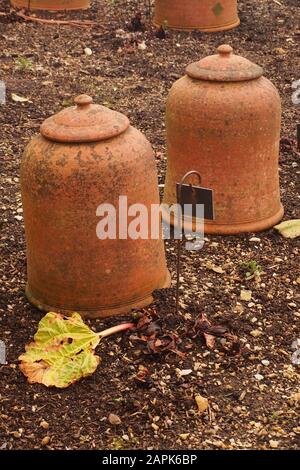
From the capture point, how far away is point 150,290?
13.9 feet

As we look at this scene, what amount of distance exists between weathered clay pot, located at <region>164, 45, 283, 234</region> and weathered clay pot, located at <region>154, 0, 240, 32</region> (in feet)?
14.7

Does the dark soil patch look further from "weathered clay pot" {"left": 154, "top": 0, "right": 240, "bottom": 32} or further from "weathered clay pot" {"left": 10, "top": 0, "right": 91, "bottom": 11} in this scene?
"weathered clay pot" {"left": 10, "top": 0, "right": 91, "bottom": 11}

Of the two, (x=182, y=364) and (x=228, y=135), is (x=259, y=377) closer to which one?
(x=182, y=364)

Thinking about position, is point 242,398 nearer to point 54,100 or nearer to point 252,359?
point 252,359

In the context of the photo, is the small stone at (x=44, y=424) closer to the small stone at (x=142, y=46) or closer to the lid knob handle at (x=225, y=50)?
the lid knob handle at (x=225, y=50)

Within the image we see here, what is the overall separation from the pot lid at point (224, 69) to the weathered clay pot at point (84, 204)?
3.11 ft

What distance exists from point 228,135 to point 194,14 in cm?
480

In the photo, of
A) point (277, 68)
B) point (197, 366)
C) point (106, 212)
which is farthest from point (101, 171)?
point (277, 68)

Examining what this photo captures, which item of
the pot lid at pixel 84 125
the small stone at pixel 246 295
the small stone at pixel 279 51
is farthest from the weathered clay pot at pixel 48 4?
the small stone at pixel 246 295

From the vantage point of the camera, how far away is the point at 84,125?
154 inches

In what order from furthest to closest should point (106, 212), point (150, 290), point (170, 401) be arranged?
point (150, 290)
point (106, 212)
point (170, 401)

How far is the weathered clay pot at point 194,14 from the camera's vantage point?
9.20 meters

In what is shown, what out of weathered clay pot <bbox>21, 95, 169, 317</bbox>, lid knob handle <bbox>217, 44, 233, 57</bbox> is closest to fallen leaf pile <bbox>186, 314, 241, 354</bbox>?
weathered clay pot <bbox>21, 95, 169, 317</bbox>
